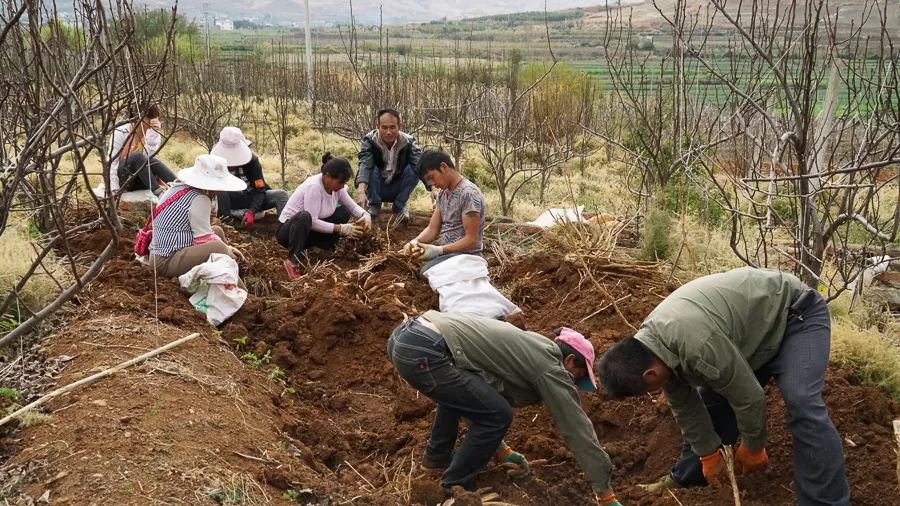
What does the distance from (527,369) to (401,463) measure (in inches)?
40.3

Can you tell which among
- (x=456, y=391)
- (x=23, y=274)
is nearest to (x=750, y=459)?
(x=456, y=391)

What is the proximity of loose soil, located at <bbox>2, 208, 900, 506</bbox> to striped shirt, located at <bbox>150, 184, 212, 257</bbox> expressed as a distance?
0.91 ft

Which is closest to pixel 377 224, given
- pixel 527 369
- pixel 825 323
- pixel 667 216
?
pixel 667 216

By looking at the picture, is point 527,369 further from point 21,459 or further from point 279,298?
point 279,298

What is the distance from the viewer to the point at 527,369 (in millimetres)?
3346

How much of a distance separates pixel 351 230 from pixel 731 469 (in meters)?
4.08

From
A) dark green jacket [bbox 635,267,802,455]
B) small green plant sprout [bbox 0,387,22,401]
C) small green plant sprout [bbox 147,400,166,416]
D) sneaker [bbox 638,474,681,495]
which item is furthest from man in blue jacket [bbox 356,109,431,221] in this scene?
dark green jacket [bbox 635,267,802,455]

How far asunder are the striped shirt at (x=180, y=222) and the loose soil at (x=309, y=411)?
28 centimetres

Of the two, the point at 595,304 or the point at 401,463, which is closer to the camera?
the point at 401,463

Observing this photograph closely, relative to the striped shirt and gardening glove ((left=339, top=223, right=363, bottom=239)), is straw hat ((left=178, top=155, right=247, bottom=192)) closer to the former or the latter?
the striped shirt

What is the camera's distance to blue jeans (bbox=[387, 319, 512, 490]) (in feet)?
11.3

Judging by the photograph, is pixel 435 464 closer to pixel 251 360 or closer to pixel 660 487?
pixel 660 487

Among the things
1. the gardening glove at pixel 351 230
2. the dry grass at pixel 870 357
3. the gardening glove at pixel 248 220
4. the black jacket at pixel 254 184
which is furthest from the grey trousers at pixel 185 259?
the dry grass at pixel 870 357

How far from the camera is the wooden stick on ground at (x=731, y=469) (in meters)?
3.25
